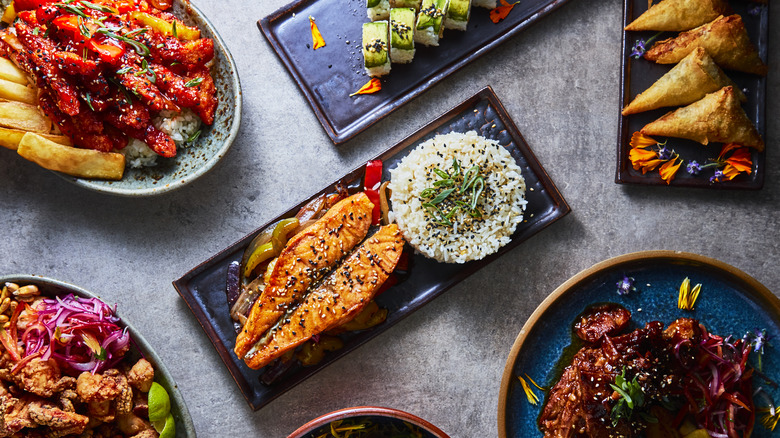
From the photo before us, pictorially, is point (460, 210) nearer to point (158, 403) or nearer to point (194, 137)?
point (194, 137)

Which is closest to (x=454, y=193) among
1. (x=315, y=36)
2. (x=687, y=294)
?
(x=315, y=36)

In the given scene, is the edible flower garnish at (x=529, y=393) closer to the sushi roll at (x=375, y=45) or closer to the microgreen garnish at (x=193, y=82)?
the sushi roll at (x=375, y=45)

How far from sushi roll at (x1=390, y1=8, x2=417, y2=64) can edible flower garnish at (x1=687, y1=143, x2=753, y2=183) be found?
6.42 ft

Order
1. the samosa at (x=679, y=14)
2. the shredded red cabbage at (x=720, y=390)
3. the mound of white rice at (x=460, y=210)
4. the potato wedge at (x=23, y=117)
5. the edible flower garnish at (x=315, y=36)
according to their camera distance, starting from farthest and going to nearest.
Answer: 1. the edible flower garnish at (x=315, y=36)
2. the samosa at (x=679, y=14)
3. the mound of white rice at (x=460, y=210)
4. the shredded red cabbage at (x=720, y=390)
5. the potato wedge at (x=23, y=117)

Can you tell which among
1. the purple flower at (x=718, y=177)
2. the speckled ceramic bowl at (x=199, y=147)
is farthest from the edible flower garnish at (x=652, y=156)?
the speckled ceramic bowl at (x=199, y=147)

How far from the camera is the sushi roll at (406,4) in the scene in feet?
11.6

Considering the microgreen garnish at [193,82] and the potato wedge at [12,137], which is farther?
the microgreen garnish at [193,82]

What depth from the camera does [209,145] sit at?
3.47 m

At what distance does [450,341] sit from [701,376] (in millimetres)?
1493

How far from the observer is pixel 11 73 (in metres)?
3.20

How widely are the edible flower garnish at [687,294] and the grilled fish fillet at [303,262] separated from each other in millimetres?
1979

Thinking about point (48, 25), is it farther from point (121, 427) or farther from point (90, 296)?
point (121, 427)

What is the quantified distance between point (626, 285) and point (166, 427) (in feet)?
9.35

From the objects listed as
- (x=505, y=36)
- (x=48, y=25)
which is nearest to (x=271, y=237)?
(x=48, y=25)
